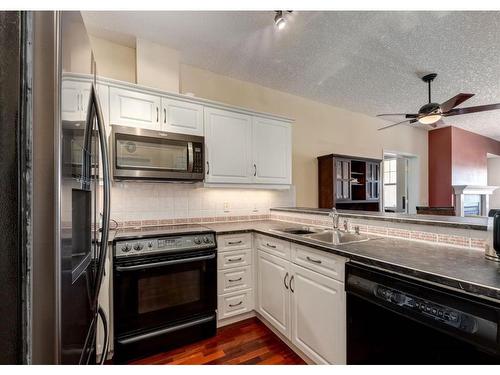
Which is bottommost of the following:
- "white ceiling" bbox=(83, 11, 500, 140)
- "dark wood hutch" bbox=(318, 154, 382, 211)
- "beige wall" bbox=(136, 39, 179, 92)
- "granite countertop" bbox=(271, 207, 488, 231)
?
"granite countertop" bbox=(271, 207, 488, 231)

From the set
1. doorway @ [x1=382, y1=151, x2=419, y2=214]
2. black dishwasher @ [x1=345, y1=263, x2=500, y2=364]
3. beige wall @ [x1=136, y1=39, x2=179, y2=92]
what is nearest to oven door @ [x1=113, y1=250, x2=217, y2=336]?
black dishwasher @ [x1=345, y1=263, x2=500, y2=364]

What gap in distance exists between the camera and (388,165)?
6023 mm

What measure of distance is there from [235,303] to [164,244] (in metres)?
0.90

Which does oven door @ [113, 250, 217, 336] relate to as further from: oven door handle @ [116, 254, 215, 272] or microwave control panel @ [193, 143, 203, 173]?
microwave control panel @ [193, 143, 203, 173]

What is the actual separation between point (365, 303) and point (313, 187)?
2.82 metres

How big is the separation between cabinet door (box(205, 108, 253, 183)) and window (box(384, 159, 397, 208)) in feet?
15.3

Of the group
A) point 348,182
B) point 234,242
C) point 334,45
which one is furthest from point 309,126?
point 234,242

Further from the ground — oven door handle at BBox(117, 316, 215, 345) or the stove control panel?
the stove control panel

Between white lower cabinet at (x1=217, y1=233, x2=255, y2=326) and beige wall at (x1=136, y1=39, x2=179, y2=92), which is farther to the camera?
beige wall at (x1=136, y1=39, x2=179, y2=92)

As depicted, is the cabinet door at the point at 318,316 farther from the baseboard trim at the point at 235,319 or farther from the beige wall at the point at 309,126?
the beige wall at the point at 309,126

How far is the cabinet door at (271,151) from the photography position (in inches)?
110

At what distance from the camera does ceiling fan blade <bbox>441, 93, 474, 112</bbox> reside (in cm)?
269

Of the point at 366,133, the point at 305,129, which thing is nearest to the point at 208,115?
the point at 305,129
